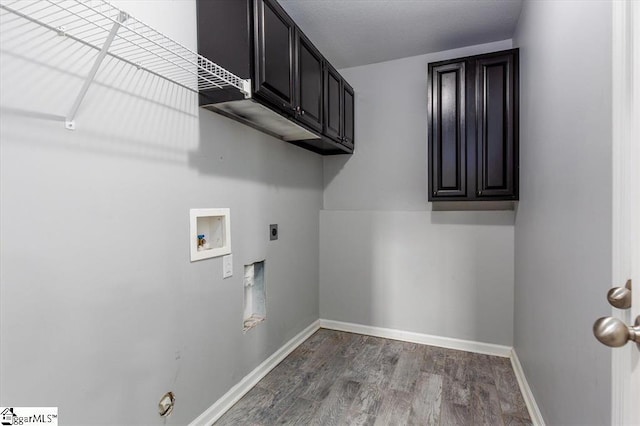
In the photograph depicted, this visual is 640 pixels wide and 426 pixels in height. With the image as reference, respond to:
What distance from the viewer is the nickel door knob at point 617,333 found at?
0.59m

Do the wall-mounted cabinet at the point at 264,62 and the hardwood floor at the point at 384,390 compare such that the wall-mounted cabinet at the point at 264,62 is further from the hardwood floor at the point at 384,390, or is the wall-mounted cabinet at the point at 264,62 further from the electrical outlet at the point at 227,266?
the hardwood floor at the point at 384,390

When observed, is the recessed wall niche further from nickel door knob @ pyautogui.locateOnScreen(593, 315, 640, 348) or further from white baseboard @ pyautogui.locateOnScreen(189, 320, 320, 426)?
nickel door knob @ pyautogui.locateOnScreen(593, 315, 640, 348)

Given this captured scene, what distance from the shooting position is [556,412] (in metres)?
1.43

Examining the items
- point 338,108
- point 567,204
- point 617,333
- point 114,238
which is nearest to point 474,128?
point 338,108

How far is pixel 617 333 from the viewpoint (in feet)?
1.95

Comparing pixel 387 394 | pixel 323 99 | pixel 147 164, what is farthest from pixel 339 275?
pixel 147 164

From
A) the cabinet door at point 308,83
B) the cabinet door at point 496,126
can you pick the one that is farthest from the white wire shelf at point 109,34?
the cabinet door at point 496,126

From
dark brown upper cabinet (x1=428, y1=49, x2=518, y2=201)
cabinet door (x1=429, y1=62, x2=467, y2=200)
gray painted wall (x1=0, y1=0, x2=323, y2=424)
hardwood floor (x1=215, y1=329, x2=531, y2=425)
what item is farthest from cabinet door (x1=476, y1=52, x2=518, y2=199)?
gray painted wall (x1=0, y1=0, x2=323, y2=424)

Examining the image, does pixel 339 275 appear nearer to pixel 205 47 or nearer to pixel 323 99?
pixel 323 99

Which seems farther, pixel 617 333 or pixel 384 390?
pixel 384 390

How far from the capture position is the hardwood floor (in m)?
1.85

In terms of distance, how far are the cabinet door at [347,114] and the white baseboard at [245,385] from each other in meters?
1.84

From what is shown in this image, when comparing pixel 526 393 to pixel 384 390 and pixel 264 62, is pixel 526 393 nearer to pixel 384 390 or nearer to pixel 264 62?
pixel 384 390

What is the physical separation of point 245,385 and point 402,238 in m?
1.78
